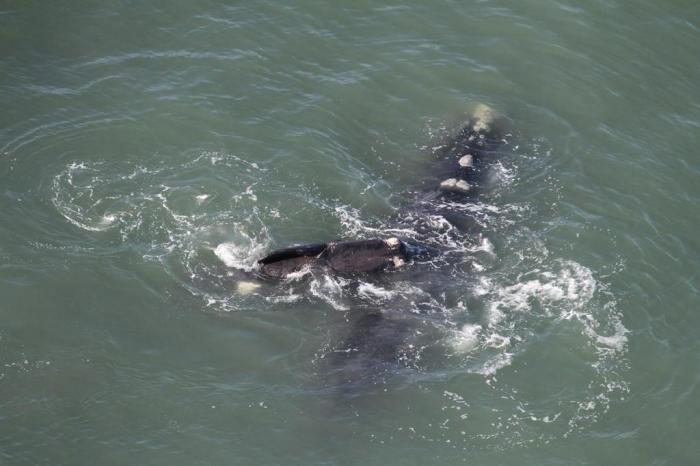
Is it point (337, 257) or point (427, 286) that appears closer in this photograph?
point (337, 257)

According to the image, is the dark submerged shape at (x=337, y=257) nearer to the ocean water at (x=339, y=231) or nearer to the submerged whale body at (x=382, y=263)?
the submerged whale body at (x=382, y=263)

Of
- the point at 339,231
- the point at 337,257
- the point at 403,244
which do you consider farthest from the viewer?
the point at 339,231

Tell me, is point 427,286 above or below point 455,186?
below

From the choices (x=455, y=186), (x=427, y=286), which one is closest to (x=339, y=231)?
(x=427, y=286)

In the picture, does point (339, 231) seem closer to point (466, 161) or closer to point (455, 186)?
point (455, 186)

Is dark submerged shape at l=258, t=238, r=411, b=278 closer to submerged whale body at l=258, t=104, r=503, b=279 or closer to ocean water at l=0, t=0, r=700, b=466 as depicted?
submerged whale body at l=258, t=104, r=503, b=279

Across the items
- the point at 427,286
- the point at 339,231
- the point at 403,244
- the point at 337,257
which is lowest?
the point at 427,286

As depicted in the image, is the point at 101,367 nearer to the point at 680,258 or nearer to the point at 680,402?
the point at 680,402
